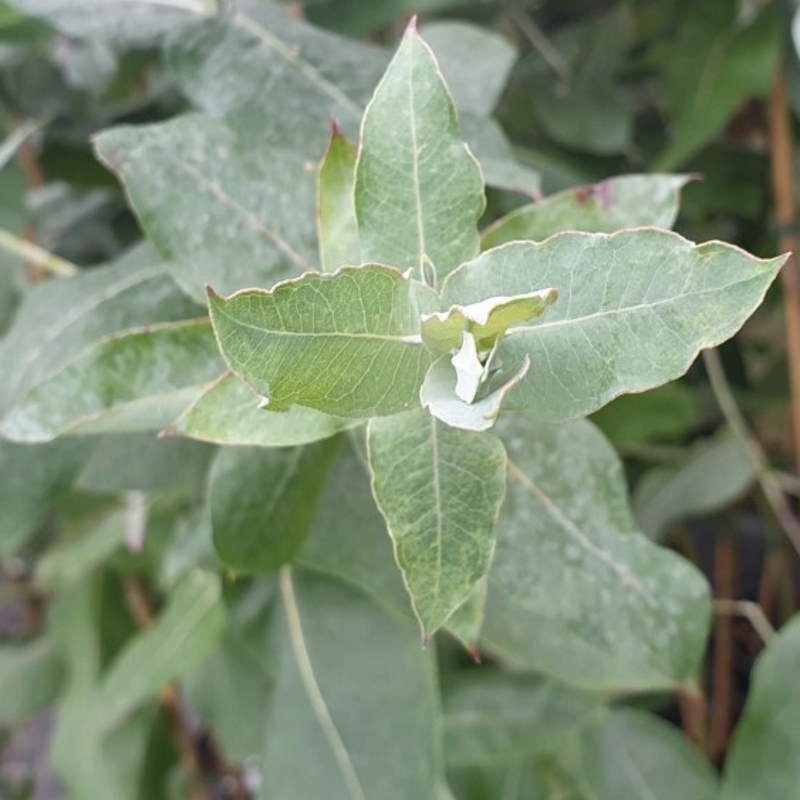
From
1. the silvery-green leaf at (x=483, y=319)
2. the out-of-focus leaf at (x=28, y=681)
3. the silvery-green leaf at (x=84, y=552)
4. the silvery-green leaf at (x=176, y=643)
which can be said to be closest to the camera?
the silvery-green leaf at (x=483, y=319)

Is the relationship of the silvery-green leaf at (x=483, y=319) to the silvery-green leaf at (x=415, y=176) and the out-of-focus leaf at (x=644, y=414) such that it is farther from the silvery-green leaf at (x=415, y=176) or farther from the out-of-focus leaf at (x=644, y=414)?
the out-of-focus leaf at (x=644, y=414)

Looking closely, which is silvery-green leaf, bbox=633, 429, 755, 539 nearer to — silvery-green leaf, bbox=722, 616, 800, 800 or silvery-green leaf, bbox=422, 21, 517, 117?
silvery-green leaf, bbox=722, 616, 800, 800

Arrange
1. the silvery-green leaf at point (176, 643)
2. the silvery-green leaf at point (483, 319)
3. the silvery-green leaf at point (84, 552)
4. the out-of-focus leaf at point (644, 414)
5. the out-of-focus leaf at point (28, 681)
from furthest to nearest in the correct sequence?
the out-of-focus leaf at point (28, 681), the silvery-green leaf at point (84, 552), the silvery-green leaf at point (176, 643), the out-of-focus leaf at point (644, 414), the silvery-green leaf at point (483, 319)

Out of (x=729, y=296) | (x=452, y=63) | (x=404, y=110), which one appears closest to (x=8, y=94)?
(x=452, y=63)

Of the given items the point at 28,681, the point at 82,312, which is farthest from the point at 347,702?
the point at 28,681

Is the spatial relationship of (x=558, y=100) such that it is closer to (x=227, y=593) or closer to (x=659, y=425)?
(x=659, y=425)

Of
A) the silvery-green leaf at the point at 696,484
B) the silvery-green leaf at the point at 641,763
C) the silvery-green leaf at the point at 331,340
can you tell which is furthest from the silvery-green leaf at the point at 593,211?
the silvery-green leaf at the point at 641,763

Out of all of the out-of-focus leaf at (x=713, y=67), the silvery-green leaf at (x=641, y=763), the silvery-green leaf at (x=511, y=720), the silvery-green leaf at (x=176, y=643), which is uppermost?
the out-of-focus leaf at (x=713, y=67)

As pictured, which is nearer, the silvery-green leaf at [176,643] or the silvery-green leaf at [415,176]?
the silvery-green leaf at [415,176]
